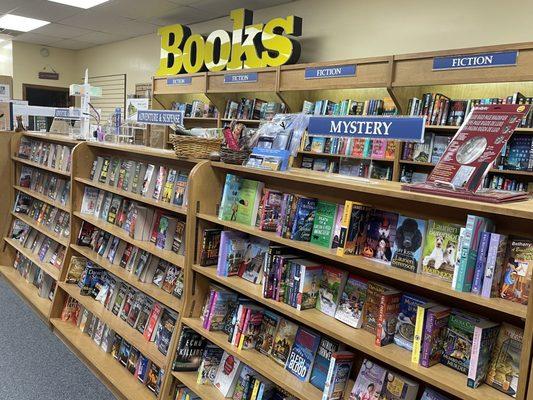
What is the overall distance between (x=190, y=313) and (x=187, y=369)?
32 cm

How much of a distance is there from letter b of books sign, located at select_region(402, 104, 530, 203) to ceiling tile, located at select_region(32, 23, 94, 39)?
8.43 meters

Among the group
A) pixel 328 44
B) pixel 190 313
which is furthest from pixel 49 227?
pixel 328 44

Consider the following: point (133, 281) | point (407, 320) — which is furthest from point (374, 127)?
point (133, 281)

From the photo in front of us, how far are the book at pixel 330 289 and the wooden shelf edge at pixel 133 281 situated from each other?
95 cm

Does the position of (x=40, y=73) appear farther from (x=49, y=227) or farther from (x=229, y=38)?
(x=49, y=227)

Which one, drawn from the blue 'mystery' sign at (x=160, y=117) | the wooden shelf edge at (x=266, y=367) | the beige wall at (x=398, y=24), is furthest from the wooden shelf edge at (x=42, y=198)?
the beige wall at (x=398, y=24)

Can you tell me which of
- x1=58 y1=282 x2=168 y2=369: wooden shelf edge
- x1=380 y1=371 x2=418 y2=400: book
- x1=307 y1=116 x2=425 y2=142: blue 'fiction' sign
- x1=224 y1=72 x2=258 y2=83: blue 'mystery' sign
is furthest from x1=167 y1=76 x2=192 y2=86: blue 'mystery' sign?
x1=380 y1=371 x2=418 y2=400: book

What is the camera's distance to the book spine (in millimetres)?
1649

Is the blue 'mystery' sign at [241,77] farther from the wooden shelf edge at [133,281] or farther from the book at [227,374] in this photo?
the book at [227,374]

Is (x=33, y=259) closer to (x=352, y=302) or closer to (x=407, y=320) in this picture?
(x=352, y=302)

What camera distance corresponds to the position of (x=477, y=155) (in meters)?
1.58

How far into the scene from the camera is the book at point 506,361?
149 cm

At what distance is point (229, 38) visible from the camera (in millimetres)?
6168

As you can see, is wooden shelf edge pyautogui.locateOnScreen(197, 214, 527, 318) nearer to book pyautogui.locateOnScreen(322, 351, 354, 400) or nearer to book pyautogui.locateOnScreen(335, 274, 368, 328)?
book pyautogui.locateOnScreen(335, 274, 368, 328)
